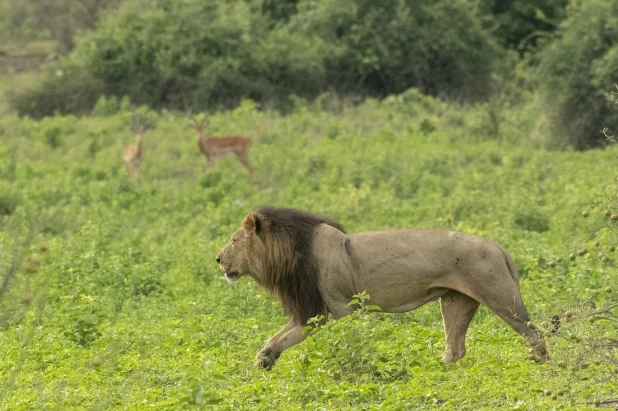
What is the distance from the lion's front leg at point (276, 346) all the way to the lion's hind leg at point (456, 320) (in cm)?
104

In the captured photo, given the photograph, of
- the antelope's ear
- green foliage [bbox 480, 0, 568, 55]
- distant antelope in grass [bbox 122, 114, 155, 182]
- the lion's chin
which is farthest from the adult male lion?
green foliage [bbox 480, 0, 568, 55]

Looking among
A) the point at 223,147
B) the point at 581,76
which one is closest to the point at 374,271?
the point at 223,147

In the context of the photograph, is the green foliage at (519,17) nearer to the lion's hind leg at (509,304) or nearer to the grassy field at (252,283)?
the grassy field at (252,283)

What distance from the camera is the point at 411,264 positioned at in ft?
26.5

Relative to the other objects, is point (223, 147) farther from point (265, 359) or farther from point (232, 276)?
point (265, 359)

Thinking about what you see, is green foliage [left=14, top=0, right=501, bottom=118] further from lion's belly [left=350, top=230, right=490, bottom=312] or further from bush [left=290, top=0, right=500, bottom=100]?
lion's belly [left=350, top=230, right=490, bottom=312]

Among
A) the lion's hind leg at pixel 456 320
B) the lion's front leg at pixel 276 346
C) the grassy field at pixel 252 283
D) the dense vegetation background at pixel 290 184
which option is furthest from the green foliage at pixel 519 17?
the lion's front leg at pixel 276 346

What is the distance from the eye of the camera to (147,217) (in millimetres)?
16062

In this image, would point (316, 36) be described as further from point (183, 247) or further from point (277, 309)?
point (277, 309)

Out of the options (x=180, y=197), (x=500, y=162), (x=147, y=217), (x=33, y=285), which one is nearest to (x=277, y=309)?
(x=33, y=285)

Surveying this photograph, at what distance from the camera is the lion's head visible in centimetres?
804

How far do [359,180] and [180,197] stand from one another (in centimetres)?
278

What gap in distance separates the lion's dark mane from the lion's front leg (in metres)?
0.09

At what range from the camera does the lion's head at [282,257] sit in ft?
26.4
